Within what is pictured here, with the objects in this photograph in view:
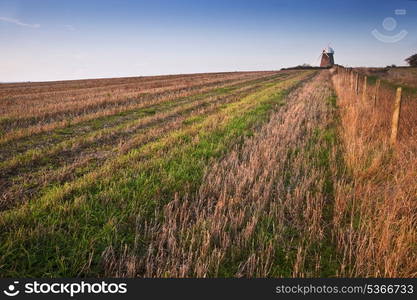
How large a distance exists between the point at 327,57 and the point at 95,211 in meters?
111

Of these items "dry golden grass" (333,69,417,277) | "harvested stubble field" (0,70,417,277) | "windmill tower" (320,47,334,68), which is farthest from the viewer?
"windmill tower" (320,47,334,68)

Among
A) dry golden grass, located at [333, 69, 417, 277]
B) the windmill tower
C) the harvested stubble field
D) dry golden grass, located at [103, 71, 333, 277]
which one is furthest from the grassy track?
the windmill tower

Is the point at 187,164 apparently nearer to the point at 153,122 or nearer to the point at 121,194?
the point at 121,194

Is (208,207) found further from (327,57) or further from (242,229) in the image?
(327,57)

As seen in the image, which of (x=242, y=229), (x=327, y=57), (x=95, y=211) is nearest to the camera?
(x=242, y=229)

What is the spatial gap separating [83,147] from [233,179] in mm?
5240

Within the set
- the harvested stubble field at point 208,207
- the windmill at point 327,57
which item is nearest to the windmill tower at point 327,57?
the windmill at point 327,57

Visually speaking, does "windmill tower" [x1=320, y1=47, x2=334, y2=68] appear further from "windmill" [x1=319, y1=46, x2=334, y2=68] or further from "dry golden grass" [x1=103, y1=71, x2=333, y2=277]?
"dry golden grass" [x1=103, y1=71, x2=333, y2=277]

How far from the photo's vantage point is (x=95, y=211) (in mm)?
4148

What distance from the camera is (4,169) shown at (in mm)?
6168

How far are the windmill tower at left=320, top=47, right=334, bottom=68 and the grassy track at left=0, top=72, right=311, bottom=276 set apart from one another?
107m

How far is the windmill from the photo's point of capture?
9964 cm

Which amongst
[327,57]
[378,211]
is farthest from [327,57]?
[378,211]

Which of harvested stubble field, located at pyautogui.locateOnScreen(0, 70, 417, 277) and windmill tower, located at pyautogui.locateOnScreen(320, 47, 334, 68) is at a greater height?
windmill tower, located at pyautogui.locateOnScreen(320, 47, 334, 68)
